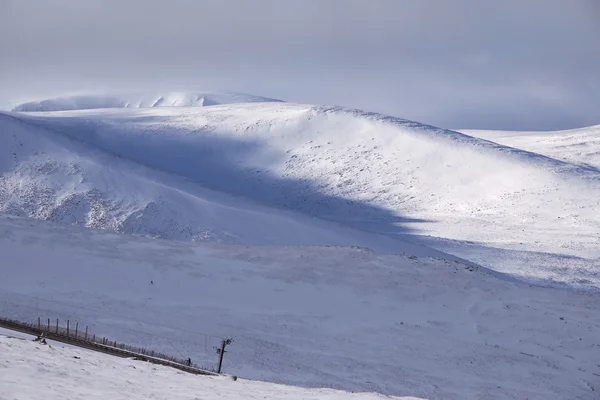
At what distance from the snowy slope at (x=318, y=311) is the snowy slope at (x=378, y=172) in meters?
35.2

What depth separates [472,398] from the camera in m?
28.1

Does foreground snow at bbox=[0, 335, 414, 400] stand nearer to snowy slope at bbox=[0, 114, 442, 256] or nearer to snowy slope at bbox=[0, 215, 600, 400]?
snowy slope at bbox=[0, 215, 600, 400]

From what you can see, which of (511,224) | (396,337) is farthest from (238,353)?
(511,224)

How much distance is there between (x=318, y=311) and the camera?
36.7m

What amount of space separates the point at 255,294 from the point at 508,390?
1289 cm

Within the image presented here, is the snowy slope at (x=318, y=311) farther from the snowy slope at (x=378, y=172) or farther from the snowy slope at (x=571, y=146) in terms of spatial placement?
the snowy slope at (x=571, y=146)

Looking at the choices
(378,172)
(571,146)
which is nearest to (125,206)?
(378,172)

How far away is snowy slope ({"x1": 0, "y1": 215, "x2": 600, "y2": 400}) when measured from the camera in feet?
96.7

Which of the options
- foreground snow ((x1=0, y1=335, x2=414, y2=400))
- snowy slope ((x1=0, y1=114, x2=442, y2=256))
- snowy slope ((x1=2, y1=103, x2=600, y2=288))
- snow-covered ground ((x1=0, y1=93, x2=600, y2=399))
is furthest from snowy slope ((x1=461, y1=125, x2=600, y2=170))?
foreground snow ((x1=0, y1=335, x2=414, y2=400))

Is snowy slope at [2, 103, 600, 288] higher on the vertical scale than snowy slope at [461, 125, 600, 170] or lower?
lower

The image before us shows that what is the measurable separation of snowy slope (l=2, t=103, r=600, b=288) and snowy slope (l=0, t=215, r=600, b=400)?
116 feet

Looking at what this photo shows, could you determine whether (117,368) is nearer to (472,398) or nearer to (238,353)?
(238,353)

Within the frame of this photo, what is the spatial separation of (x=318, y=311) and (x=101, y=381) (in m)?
22.7

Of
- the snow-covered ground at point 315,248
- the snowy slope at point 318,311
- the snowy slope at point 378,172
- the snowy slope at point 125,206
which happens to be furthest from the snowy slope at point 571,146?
the snowy slope at point 318,311
